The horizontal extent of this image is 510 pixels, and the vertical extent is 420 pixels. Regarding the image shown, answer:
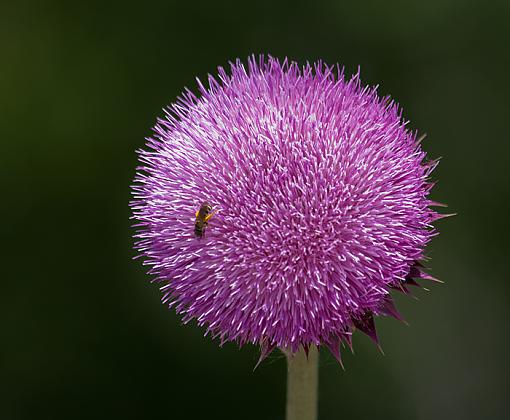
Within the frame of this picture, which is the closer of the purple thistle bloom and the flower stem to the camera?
the purple thistle bloom

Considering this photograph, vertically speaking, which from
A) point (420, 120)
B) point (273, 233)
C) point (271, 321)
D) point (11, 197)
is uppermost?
point (420, 120)

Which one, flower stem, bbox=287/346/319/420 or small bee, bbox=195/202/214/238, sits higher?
small bee, bbox=195/202/214/238

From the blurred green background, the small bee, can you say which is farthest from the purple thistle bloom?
the blurred green background

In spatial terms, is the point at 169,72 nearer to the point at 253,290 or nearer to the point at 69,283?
the point at 69,283

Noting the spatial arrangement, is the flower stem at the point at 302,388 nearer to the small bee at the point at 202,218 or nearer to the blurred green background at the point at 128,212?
the small bee at the point at 202,218

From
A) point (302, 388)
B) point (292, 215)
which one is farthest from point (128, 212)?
point (292, 215)

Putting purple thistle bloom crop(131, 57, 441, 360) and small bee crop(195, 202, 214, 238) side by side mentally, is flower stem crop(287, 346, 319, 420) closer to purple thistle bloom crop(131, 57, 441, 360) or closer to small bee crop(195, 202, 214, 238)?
purple thistle bloom crop(131, 57, 441, 360)

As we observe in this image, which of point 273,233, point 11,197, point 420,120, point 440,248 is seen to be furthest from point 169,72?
point 273,233
